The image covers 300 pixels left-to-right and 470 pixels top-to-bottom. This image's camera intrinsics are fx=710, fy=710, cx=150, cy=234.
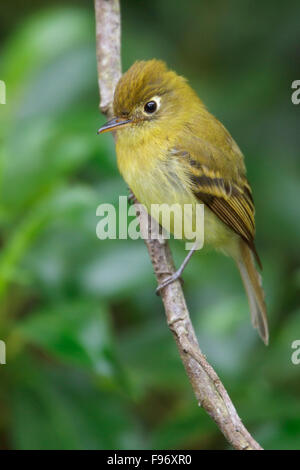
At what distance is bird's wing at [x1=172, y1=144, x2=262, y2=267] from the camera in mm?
3188

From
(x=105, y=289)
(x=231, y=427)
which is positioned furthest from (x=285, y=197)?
(x=231, y=427)

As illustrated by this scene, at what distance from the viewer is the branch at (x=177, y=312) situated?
2104mm

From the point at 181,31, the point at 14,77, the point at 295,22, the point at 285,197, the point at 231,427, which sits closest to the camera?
the point at 231,427

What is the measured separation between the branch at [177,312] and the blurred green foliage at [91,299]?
0.26 m

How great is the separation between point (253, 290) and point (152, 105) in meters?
1.04

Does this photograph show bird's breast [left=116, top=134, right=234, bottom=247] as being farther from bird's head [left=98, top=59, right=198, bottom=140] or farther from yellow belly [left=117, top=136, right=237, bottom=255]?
bird's head [left=98, top=59, right=198, bottom=140]

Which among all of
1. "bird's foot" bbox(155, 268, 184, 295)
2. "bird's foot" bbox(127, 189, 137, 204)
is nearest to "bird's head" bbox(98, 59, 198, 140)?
"bird's foot" bbox(127, 189, 137, 204)

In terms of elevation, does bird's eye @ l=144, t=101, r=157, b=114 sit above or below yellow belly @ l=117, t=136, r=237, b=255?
above

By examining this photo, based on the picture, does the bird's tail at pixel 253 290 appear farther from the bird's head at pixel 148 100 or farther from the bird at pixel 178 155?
the bird's head at pixel 148 100

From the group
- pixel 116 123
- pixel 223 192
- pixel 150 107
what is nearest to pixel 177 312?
pixel 223 192

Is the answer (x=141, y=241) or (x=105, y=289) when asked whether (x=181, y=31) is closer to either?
(x=141, y=241)

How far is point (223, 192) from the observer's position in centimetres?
327

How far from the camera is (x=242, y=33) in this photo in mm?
4957

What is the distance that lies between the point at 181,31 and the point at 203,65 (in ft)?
0.94
